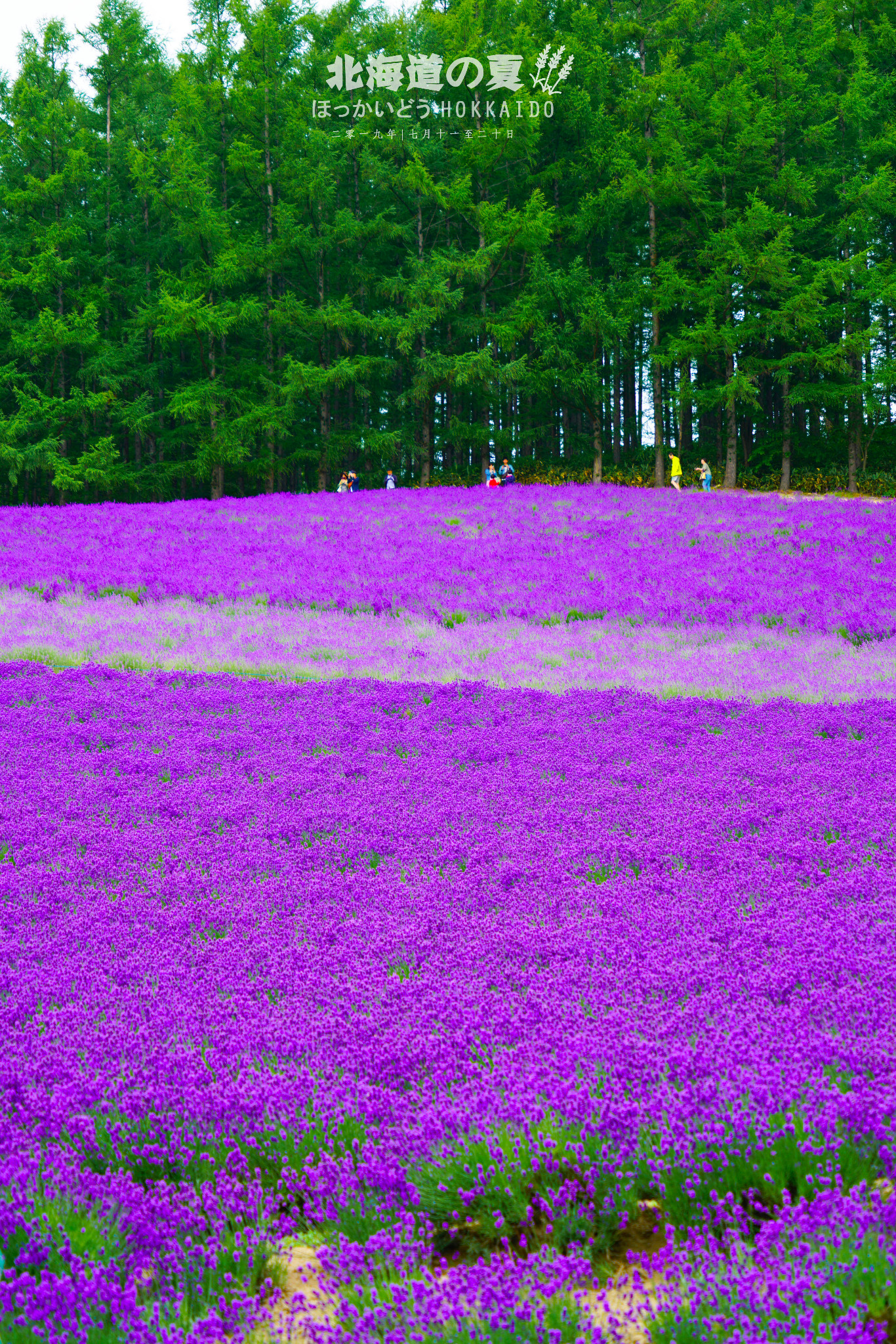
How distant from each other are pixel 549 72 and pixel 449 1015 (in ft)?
142

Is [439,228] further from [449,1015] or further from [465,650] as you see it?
[449,1015]

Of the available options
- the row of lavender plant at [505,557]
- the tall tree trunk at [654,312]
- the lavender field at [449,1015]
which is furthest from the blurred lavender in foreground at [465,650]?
the tall tree trunk at [654,312]

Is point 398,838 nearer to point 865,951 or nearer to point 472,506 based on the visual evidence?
point 865,951

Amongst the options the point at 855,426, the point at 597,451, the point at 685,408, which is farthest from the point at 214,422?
the point at 855,426

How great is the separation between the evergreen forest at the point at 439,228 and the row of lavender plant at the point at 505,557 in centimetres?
1208

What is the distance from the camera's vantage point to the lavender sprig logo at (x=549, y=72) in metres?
36.9

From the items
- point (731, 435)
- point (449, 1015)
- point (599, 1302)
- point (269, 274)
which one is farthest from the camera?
point (269, 274)

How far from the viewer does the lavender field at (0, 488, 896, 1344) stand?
2.40m

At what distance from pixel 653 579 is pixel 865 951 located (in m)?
12.0

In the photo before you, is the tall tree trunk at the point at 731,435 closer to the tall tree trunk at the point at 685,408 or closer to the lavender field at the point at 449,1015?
the tall tree trunk at the point at 685,408

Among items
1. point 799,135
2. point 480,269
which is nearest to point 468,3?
point 480,269

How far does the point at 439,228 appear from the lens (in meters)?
40.0

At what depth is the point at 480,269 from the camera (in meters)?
34.8

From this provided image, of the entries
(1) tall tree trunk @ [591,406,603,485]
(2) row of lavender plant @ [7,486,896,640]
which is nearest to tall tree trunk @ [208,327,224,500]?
(2) row of lavender plant @ [7,486,896,640]
